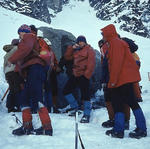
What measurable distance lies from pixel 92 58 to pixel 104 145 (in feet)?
8.14

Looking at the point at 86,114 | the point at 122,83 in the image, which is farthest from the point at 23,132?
the point at 122,83

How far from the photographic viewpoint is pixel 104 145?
359cm

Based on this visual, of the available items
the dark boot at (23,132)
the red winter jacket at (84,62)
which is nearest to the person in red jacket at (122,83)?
the dark boot at (23,132)

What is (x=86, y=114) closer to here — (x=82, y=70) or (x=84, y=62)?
(x=82, y=70)

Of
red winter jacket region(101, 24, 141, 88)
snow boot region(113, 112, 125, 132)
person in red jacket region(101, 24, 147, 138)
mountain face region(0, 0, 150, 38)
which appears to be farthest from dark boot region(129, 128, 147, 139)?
mountain face region(0, 0, 150, 38)

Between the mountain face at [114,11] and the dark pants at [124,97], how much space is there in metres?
55.0

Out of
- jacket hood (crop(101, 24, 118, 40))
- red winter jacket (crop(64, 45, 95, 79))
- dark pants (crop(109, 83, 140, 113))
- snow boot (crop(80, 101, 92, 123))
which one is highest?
jacket hood (crop(101, 24, 118, 40))

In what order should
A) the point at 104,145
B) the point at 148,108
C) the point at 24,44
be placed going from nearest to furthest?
the point at 104,145, the point at 24,44, the point at 148,108

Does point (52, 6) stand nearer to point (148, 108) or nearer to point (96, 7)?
point (96, 7)

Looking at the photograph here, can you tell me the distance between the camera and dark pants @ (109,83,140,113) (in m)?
4.12

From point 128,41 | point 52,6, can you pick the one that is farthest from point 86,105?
point 52,6

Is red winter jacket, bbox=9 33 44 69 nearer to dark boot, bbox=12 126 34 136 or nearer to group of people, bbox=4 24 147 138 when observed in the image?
group of people, bbox=4 24 147 138

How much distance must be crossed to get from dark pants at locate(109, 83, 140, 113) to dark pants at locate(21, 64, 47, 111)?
1237mm

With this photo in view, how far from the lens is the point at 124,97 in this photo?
13.7 ft
